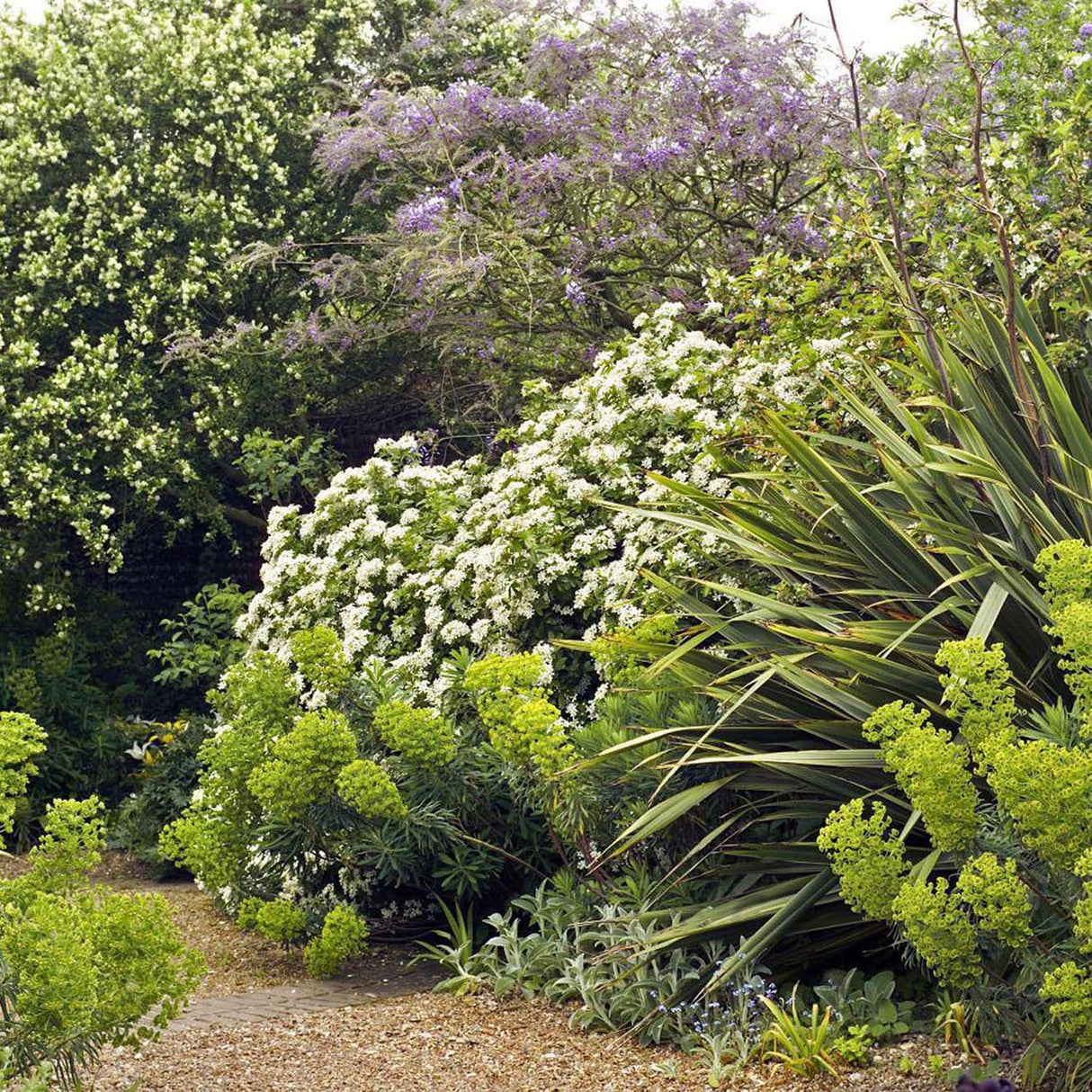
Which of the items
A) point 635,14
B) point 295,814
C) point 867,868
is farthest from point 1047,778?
point 635,14

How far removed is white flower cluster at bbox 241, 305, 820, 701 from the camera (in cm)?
579

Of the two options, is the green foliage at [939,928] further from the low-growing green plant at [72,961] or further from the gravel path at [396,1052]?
the low-growing green plant at [72,961]

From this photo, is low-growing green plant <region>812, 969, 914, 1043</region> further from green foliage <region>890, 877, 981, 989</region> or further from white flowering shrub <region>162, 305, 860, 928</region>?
white flowering shrub <region>162, 305, 860, 928</region>

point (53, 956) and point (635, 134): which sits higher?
point (635, 134)

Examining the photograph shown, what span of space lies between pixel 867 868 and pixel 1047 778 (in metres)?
0.49

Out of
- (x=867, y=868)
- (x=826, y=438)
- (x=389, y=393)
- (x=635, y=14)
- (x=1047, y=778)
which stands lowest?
(x=867, y=868)

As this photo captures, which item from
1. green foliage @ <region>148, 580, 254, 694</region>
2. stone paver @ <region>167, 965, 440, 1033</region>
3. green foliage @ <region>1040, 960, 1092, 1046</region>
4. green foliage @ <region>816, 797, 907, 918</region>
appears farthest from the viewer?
green foliage @ <region>148, 580, 254, 694</region>

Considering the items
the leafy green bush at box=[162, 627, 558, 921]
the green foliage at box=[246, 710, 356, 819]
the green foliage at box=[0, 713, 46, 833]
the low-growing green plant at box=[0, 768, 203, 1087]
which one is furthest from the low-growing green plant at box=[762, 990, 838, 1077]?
the green foliage at box=[0, 713, 46, 833]

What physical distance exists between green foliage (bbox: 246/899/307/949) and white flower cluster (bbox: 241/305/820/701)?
1065 mm

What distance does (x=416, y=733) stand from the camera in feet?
16.7

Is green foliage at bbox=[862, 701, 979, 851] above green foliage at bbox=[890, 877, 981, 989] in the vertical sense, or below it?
above

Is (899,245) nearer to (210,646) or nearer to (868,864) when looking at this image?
Answer: (868,864)

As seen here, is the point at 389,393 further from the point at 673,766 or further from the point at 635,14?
the point at 673,766

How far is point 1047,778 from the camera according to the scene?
2.91m
